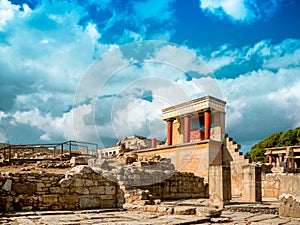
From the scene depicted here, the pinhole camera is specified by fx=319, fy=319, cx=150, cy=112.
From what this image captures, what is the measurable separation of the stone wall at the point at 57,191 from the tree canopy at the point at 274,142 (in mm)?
38808

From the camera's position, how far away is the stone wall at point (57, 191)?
894 cm

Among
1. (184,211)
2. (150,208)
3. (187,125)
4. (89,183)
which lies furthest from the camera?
(187,125)

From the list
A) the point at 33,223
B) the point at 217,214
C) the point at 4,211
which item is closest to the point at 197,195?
the point at 217,214

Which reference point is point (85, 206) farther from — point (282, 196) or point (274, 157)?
point (274, 157)

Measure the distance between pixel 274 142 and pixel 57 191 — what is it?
43790 mm

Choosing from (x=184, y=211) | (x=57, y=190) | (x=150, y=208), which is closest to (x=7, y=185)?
(x=57, y=190)

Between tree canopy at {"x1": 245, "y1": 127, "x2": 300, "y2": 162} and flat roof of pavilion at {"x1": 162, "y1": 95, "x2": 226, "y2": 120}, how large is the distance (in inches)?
794

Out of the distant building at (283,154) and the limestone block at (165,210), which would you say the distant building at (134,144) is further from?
the limestone block at (165,210)

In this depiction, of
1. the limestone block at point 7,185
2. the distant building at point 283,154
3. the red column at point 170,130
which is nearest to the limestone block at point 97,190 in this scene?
the limestone block at point 7,185

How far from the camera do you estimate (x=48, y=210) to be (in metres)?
9.17

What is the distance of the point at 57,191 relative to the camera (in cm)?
958

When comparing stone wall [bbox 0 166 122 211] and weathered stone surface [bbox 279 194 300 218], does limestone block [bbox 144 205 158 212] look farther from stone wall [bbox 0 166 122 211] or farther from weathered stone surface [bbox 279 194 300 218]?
weathered stone surface [bbox 279 194 300 218]

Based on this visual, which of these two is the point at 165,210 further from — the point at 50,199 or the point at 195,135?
the point at 195,135

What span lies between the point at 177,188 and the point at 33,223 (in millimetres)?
9834
